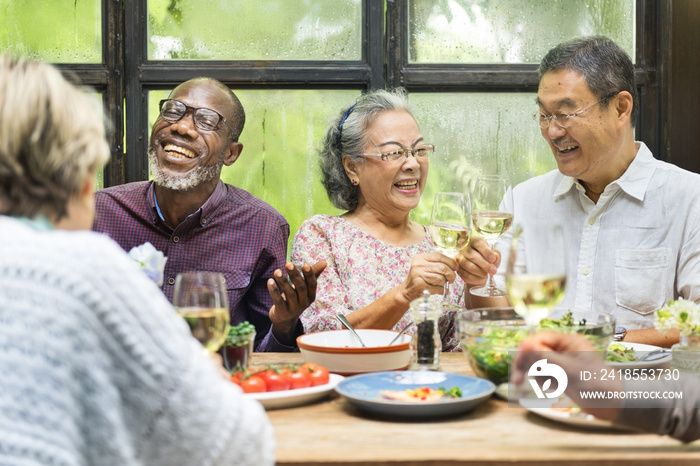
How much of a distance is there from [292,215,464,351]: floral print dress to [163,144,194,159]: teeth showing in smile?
1.69 ft

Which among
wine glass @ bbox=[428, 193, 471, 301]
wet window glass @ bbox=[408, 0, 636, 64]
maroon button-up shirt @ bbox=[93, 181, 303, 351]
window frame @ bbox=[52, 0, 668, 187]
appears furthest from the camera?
wet window glass @ bbox=[408, 0, 636, 64]

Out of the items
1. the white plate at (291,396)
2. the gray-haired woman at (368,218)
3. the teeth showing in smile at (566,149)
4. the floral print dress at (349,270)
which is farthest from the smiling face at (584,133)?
the white plate at (291,396)

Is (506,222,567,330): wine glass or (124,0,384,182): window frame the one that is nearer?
(506,222,567,330): wine glass

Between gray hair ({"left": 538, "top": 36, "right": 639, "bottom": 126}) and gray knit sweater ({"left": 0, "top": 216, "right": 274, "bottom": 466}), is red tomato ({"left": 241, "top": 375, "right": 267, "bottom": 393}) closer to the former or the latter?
gray knit sweater ({"left": 0, "top": 216, "right": 274, "bottom": 466})

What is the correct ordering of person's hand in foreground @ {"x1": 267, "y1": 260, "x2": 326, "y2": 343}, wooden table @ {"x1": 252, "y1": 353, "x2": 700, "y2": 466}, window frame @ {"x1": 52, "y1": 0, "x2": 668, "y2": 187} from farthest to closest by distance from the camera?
window frame @ {"x1": 52, "y1": 0, "x2": 668, "y2": 187}
person's hand in foreground @ {"x1": 267, "y1": 260, "x2": 326, "y2": 343}
wooden table @ {"x1": 252, "y1": 353, "x2": 700, "y2": 466}

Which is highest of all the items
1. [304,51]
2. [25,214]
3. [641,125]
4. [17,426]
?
[304,51]

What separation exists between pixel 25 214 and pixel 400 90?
7.21 ft

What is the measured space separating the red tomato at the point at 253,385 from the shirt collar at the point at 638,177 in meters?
1.61

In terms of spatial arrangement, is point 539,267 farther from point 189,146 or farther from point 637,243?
point 189,146

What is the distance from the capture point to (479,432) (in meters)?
1.22

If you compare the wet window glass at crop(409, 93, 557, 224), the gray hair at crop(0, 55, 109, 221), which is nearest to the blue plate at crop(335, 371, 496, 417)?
the gray hair at crop(0, 55, 109, 221)

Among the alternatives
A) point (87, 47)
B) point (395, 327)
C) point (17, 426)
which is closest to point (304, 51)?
point (87, 47)

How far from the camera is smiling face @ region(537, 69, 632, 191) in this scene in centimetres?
247

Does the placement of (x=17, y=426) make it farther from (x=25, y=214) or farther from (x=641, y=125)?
(x=641, y=125)
